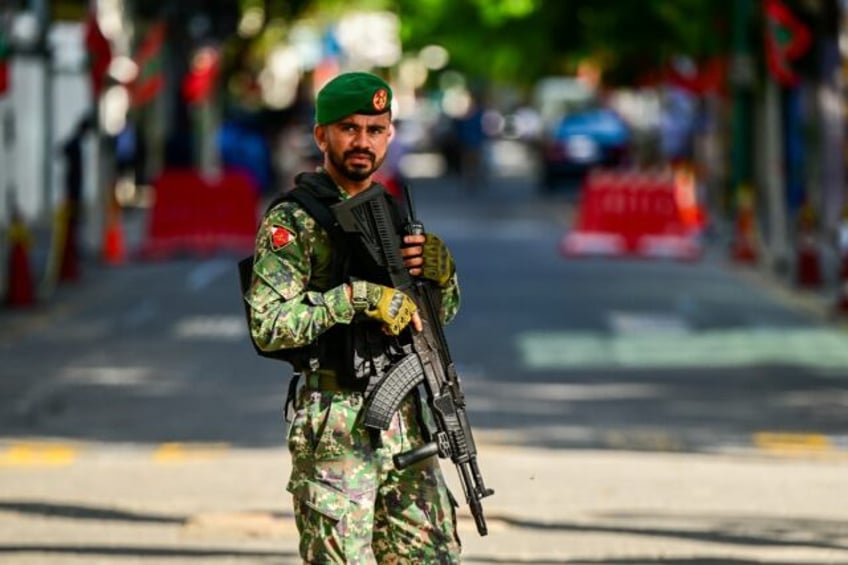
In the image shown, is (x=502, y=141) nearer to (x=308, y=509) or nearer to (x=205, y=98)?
(x=205, y=98)

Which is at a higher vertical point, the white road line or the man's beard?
the man's beard

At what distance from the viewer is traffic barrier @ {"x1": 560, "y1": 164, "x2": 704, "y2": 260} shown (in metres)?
32.2

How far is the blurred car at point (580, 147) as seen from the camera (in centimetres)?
5497

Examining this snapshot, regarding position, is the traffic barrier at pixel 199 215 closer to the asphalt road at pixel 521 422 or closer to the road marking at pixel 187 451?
the asphalt road at pixel 521 422

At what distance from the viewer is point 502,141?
94750 mm

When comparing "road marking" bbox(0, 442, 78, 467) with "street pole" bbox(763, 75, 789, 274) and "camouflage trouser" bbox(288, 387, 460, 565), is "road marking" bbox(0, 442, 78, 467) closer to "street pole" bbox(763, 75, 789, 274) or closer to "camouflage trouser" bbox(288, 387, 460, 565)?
"camouflage trouser" bbox(288, 387, 460, 565)

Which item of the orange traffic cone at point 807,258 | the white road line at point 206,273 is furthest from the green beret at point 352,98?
the orange traffic cone at point 807,258

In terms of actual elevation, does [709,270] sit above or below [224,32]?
below

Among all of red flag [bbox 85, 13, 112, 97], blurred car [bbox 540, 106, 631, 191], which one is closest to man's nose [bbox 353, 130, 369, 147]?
red flag [bbox 85, 13, 112, 97]

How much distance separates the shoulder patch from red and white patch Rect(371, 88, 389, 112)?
409 mm

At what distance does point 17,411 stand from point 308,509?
1031 centimetres

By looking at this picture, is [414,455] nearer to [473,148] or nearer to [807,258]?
[807,258]

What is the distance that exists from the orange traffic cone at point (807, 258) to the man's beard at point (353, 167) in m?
19.9

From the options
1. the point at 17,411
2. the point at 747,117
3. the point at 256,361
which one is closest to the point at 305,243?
the point at 17,411
